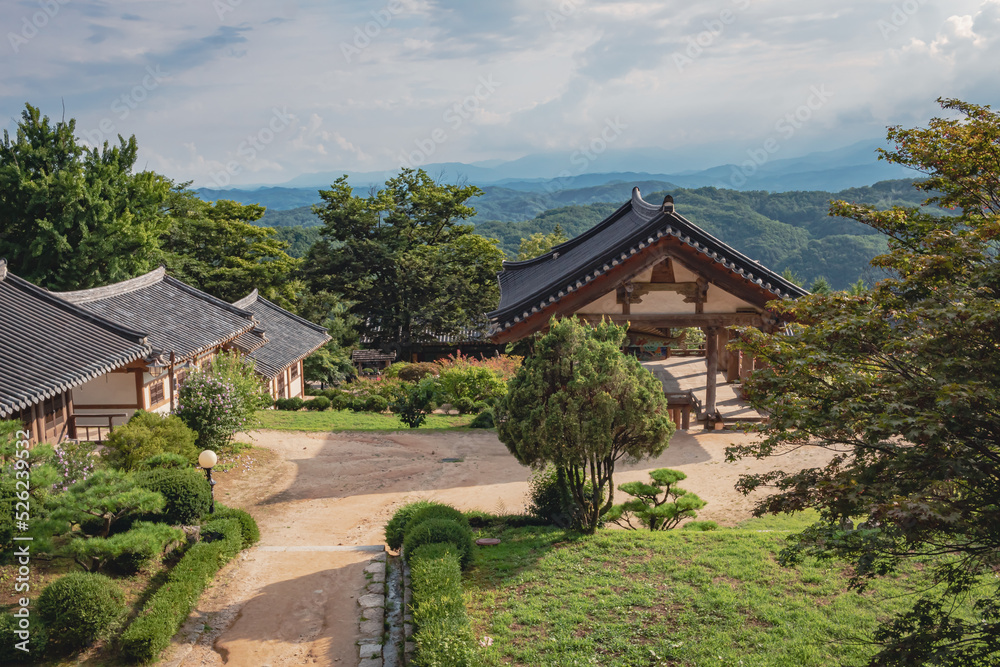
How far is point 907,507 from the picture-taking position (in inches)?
179

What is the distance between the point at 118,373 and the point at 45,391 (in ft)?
20.1

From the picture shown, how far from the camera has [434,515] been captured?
11156mm

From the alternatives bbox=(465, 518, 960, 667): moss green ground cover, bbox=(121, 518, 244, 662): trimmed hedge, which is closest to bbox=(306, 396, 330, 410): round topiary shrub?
bbox=(121, 518, 244, 662): trimmed hedge

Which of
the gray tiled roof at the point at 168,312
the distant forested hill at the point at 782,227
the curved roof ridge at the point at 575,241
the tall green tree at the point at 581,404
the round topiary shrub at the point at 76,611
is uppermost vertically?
the distant forested hill at the point at 782,227

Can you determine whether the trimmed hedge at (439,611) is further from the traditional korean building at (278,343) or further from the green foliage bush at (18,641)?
the traditional korean building at (278,343)

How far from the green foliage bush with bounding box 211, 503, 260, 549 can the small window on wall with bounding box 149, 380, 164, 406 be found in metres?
9.76

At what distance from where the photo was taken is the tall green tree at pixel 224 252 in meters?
41.5

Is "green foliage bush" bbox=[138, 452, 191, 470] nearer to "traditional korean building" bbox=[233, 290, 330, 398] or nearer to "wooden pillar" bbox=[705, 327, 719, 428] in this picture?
"wooden pillar" bbox=[705, 327, 719, 428]

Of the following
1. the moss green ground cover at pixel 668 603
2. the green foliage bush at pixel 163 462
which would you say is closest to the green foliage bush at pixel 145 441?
the green foliage bush at pixel 163 462

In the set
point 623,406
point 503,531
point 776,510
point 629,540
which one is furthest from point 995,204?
point 503,531

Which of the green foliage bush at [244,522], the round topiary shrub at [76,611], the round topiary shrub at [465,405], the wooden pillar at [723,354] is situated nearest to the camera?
the round topiary shrub at [76,611]

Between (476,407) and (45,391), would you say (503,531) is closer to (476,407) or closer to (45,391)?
(45,391)

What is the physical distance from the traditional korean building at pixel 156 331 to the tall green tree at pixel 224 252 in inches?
562

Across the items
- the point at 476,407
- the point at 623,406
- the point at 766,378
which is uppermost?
the point at 766,378
